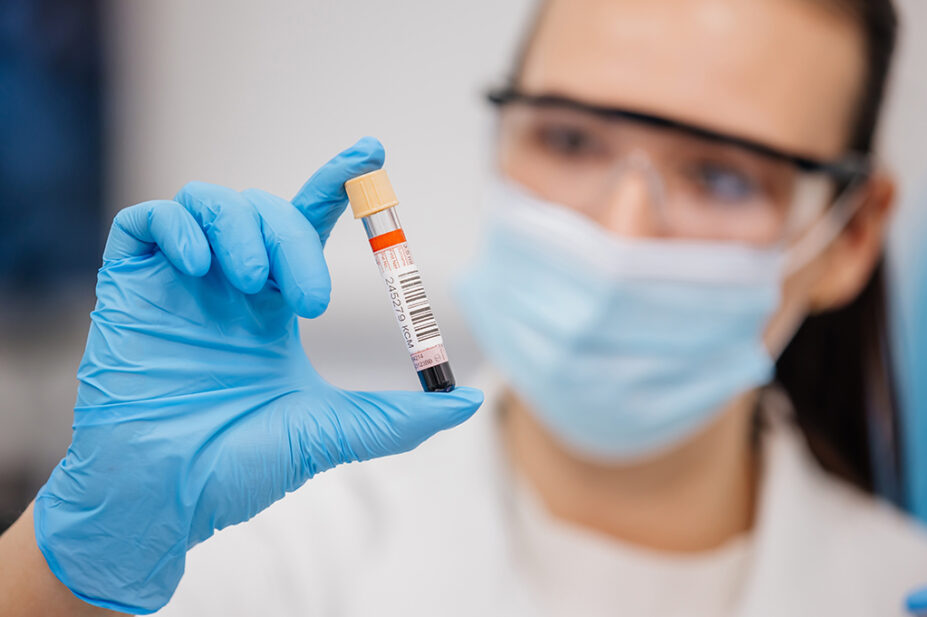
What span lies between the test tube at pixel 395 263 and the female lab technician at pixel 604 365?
38 millimetres

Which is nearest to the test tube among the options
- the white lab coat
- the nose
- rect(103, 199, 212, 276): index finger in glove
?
rect(103, 199, 212, 276): index finger in glove

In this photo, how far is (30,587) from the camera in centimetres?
55

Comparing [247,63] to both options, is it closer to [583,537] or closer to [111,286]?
[111,286]

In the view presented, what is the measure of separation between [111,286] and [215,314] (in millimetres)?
89

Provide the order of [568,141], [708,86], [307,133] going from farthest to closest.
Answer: [307,133] < [568,141] < [708,86]

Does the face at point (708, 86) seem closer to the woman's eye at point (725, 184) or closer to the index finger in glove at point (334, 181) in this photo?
the woman's eye at point (725, 184)

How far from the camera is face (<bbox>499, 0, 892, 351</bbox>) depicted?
94cm

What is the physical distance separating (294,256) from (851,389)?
1.22 m

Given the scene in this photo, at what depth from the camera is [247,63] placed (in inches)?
59.3

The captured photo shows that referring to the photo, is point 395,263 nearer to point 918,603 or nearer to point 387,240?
point 387,240

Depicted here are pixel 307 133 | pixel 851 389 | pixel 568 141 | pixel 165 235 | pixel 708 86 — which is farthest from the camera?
pixel 307 133

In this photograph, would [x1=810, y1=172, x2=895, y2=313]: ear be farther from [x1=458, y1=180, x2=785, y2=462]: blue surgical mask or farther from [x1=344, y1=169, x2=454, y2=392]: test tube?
[x1=344, y1=169, x2=454, y2=392]: test tube

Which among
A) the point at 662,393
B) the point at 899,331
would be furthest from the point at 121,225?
the point at 899,331

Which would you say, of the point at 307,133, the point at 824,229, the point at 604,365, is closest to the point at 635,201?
the point at 604,365
